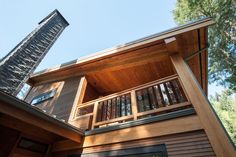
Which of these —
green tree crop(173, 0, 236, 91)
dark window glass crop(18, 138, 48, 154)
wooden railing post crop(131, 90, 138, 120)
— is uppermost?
green tree crop(173, 0, 236, 91)

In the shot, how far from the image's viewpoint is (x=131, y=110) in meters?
4.09

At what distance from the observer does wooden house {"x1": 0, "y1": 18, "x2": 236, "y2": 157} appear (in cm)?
276

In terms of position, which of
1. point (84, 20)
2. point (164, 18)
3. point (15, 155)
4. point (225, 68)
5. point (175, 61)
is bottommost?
point (15, 155)

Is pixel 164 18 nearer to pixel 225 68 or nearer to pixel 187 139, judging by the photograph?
pixel 225 68

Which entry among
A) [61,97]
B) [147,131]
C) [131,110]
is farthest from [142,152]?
[61,97]

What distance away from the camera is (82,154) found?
11.9 ft

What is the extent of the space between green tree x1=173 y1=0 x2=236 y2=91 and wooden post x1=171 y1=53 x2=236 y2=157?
26.4 ft

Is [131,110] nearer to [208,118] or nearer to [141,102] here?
[141,102]

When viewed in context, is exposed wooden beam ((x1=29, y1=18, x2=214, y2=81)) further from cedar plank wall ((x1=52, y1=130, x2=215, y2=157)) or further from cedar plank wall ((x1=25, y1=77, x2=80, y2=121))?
cedar plank wall ((x1=52, y1=130, x2=215, y2=157))

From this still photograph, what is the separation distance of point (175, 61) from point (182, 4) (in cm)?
932

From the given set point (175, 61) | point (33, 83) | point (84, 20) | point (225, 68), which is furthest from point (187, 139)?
point (84, 20)

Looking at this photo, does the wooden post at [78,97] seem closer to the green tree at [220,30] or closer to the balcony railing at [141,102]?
the balcony railing at [141,102]

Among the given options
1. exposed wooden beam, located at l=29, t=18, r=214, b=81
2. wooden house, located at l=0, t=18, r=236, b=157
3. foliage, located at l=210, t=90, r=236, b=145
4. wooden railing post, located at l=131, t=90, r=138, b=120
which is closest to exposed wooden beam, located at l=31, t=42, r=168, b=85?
wooden house, located at l=0, t=18, r=236, b=157

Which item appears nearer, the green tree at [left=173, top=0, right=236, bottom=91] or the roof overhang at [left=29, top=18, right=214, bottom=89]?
the roof overhang at [left=29, top=18, right=214, bottom=89]
